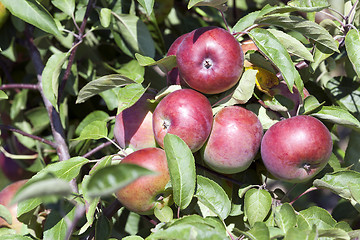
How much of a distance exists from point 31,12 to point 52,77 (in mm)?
171

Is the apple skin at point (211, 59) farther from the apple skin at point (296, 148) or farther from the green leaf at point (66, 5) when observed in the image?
the green leaf at point (66, 5)

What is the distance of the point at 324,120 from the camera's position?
99cm

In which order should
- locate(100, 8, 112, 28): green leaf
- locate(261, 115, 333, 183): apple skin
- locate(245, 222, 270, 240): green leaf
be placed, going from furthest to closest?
locate(100, 8, 112, 28): green leaf → locate(261, 115, 333, 183): apple skin → locate(245, 222, 270, 240): green leaf

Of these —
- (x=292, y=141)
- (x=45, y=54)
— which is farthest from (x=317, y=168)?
(x=45, y=54)

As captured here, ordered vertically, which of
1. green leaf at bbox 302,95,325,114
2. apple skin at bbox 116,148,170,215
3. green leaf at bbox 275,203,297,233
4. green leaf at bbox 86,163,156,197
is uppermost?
green leaf at bbox 86,163,156,197

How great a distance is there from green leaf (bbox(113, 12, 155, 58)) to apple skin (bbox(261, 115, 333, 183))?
1.68 feet

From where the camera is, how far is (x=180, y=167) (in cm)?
83

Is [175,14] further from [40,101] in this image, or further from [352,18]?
[352,18]

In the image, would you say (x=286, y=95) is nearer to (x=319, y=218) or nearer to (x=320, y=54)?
(x=320, y=54)

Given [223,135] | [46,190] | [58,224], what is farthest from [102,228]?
[46,190]

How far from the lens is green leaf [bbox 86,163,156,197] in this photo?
47 cm

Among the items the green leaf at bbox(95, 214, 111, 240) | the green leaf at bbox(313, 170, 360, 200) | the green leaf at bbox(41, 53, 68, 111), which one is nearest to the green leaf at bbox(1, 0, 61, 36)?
the green leaf at bbox(41, 53, 68, 111)

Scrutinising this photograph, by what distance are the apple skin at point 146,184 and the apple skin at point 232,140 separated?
104 millimetres

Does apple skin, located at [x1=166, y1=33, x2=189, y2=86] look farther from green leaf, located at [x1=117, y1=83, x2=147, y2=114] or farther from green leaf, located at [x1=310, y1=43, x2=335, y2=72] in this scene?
green leaf, located at [x1=310, y1=43, x2=335, y2=72]
